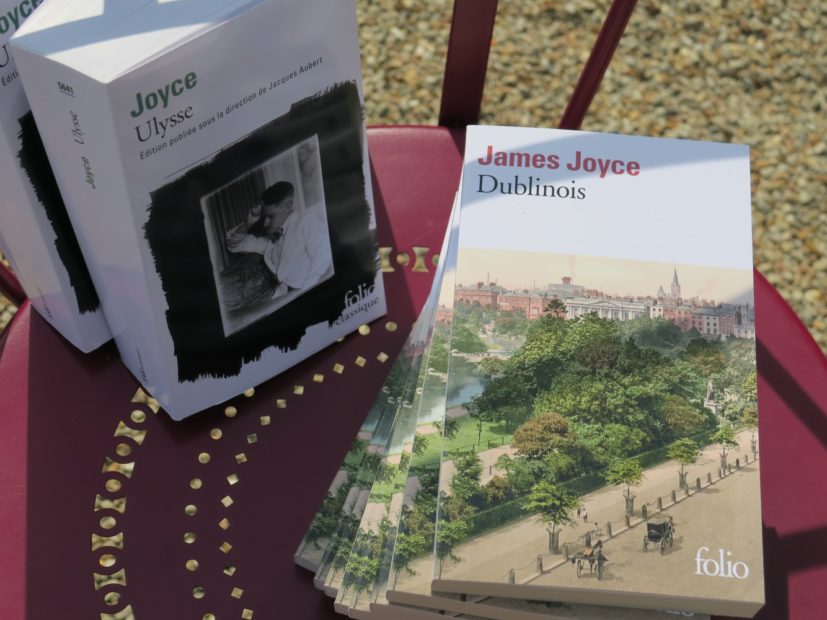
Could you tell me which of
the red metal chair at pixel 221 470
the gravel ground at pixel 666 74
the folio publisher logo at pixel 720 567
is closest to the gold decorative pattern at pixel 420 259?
the red metal chair at pixel 221 470

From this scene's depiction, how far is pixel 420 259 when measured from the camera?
94cm

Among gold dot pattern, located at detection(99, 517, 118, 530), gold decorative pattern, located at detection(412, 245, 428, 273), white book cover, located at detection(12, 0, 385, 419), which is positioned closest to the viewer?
white book cover, located at detection(12, 0, 385, 419)

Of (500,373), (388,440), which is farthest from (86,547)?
(500,373)

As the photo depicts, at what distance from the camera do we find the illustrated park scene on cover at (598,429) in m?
0.70

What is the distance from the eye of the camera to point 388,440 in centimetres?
81

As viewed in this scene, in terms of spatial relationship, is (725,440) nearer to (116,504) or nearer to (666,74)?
(116,504)

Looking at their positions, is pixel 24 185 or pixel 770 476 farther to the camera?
pixel 770 476

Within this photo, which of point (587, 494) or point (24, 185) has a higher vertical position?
point (24, 185)

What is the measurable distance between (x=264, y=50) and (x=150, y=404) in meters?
0.34

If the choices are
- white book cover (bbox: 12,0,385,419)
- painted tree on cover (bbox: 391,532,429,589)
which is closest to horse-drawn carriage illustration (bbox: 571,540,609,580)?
painted tree on cover (bbox: 391,532,429,589)

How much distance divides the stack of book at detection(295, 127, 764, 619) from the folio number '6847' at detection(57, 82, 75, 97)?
30 centimetres

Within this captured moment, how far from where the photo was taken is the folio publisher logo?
2.28 feet

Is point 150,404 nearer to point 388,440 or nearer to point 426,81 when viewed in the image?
point 388,440

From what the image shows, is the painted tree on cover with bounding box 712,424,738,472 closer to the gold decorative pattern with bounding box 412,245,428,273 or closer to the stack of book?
the stack of book
